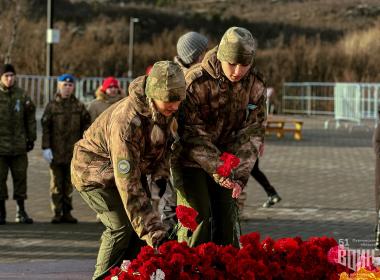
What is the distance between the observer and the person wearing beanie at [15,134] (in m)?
10.4

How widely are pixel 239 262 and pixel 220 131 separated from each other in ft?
4.17

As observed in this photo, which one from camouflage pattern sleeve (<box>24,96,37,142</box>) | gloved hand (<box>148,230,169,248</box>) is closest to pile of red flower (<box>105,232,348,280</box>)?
gloved hand (<box>148,230,169,248</box>)

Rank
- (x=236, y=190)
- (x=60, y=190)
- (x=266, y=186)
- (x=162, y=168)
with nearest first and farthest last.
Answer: (x=162, y=168) → (x=236, y=190) → (x=60, y=190) → (x=266, y=186)

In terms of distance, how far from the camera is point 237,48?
19.8ft

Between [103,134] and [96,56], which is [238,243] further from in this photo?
[96,56]

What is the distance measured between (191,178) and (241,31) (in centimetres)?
104

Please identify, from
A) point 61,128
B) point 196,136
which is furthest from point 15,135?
point 196,136

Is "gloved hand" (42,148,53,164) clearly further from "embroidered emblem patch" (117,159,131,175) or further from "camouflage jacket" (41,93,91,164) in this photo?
"embroidered emblem patch" (117,159,131,175)

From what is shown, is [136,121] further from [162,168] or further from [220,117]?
[220,117]

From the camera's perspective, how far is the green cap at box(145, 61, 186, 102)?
17.6 ft

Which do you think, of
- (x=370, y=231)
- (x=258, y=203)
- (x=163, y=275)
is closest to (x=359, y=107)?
(x=258, y=203)

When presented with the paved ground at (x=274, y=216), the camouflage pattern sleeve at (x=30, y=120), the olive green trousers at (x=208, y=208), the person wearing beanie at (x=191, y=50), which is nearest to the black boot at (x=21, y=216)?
the paved ground at (x=274, y=216)

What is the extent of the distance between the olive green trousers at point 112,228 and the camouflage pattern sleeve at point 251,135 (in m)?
0.98

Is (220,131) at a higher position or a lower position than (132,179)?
higher
